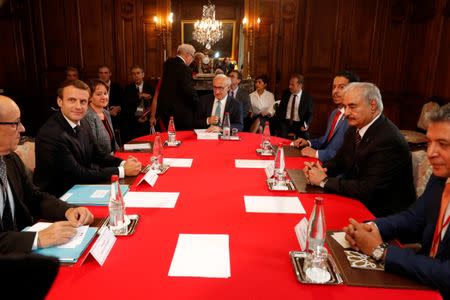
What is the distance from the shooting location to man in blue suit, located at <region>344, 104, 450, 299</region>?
3.94ft

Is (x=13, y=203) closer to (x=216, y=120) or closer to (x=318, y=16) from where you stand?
(x=216, y=120)

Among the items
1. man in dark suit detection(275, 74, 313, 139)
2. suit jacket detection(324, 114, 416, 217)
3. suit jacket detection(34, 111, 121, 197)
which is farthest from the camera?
man in dark suit detection(275, 74, 313, 139)

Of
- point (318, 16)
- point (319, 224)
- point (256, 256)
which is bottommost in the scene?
point (256, 256)

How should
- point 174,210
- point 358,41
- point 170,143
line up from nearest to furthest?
point 174,210 → point 170,143 → point 358,41

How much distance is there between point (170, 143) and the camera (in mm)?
3191

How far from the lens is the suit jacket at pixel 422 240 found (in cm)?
118

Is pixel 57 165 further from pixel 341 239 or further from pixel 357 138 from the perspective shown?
pixel 357 138

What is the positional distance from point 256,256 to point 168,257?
12.6 inches

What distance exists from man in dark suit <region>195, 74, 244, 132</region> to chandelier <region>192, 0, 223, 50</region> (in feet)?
12.5

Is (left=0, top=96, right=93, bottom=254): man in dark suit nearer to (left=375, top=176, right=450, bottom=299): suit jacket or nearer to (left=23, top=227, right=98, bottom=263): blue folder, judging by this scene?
(left=23, top=227, right=98, bottom=263): blue folder

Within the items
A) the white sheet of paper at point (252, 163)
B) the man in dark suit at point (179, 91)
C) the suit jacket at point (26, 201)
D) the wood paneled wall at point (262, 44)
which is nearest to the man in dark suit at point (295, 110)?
the wood paneled wall at point (262, 44)

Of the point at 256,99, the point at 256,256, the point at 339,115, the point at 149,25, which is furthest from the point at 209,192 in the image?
the point at 149,25

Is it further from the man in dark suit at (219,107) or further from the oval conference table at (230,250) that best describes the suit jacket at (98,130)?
the man in dark suit at (219,107)

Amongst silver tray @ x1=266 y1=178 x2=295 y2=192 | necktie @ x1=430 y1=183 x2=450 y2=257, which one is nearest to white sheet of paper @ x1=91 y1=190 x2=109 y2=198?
silver tray @ x1=266 y1=178 x2=295 y2=192
